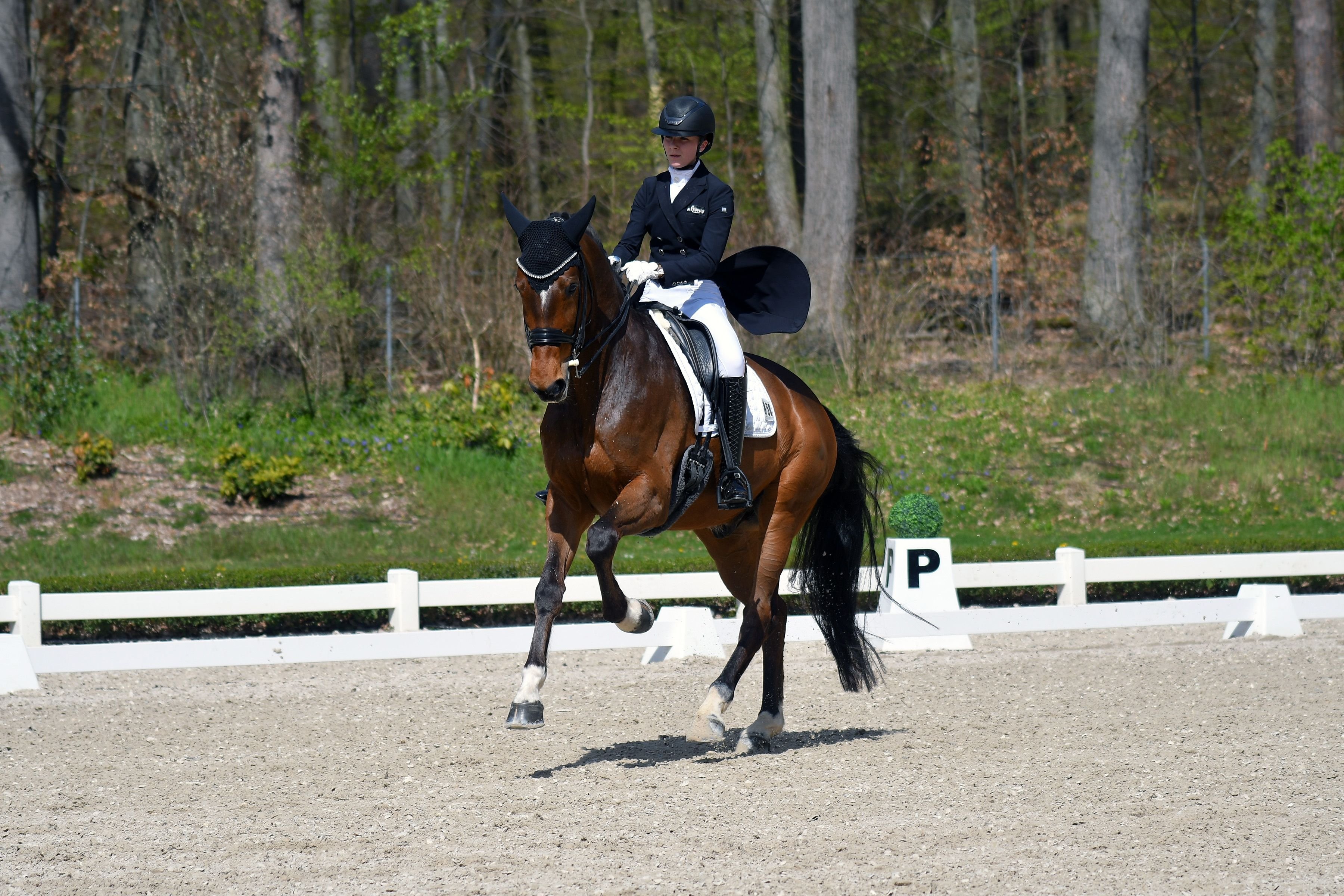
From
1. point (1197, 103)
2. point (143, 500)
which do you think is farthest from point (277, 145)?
point (1197, 103)

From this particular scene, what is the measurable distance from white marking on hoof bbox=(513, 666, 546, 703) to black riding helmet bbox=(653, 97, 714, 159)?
95.1 inches

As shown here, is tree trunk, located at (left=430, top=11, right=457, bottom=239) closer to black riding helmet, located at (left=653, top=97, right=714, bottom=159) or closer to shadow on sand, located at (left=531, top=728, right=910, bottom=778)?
black riding helmet, located at (left=653, top=97, right=714, bottom=159)

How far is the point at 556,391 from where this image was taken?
5258 millimetres

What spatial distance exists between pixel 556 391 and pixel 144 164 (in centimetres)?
1657

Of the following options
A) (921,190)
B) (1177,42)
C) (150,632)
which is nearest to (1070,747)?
(150,632)

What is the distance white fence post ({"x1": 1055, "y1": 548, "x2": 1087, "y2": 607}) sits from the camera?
33.4ft

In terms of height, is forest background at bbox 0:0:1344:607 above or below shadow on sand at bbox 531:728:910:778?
above

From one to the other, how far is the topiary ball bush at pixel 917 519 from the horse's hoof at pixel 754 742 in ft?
12.3

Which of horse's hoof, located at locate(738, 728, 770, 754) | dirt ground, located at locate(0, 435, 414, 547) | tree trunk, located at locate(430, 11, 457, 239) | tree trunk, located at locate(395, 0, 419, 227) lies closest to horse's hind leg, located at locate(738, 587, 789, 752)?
horse's hoof, located at locate(738, 728, 770, 754)

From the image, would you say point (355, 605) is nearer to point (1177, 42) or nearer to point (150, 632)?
point (150, 632)

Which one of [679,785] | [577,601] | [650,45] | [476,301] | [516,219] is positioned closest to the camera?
[516,219]

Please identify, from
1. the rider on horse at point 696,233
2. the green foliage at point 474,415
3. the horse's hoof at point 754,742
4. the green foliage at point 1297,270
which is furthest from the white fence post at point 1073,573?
the green foliage at point 1297,270

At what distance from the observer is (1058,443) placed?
16.5 meters

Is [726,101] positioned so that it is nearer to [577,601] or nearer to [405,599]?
[577,601]
